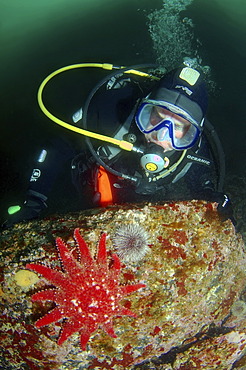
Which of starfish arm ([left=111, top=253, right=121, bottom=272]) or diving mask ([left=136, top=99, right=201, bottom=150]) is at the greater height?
diving mask ([left=136, top=99, right=201, bottom=150])

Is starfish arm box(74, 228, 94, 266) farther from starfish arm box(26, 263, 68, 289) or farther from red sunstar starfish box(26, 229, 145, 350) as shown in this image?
starfish arm box(26, 263, 68, 289)

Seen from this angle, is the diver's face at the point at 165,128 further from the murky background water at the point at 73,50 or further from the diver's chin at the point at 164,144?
the murky background water at the point at 73,50

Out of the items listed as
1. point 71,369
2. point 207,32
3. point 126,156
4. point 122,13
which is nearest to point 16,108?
point 122,13

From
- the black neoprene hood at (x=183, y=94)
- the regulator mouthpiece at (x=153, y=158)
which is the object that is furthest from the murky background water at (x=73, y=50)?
the regulator mouthpiece at (x=153, y=158)

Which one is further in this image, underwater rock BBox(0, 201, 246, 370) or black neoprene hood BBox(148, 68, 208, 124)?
black neoprene hood BBox(148, 68, 208, 124)

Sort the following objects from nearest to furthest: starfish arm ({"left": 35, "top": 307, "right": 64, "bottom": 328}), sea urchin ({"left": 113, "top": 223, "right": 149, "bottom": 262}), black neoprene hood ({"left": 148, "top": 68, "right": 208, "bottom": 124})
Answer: starfish arm ({"left": 35, "top": 307, "right": 64, "bottom": 328}) < sea urchin ({"left": 113, "top": 223, "right": 149, "bottom": 262}) < black neoprene hood ({"left": 148, "top": 68, "right": 208, "bottom": 124})

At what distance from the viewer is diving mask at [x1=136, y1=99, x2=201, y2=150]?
3.79 m

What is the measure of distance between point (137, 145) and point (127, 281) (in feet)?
6.84

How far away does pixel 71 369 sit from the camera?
3264 millimetres

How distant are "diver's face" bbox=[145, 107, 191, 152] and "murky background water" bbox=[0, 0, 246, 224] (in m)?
4.10

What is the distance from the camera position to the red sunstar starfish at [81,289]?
2.44 m

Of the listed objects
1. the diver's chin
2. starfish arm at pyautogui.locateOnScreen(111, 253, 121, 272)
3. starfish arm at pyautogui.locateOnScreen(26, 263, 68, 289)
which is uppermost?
the diver's chin

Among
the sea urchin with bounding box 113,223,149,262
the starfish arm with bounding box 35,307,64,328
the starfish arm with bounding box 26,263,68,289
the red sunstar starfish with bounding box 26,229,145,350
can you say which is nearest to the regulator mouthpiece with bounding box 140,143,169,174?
the sea urchin with bounding box 113,223,149,262

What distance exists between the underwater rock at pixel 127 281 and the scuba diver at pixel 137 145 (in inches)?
29.7
